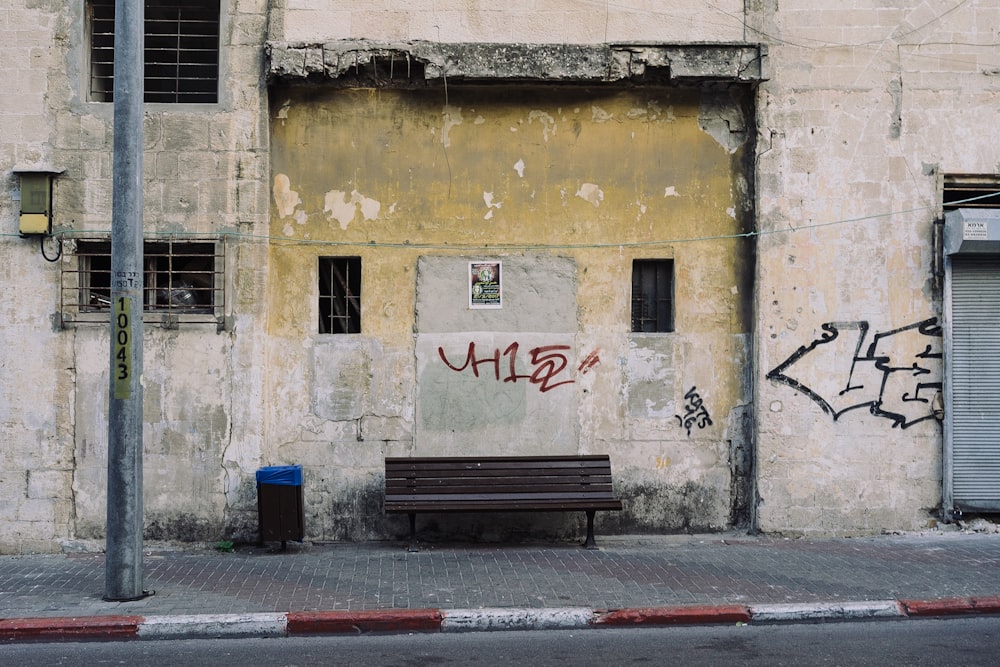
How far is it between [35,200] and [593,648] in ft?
23.4

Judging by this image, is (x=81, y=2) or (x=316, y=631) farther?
(x=81, y=2)

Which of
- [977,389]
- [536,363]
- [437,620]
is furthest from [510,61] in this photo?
[977,389]

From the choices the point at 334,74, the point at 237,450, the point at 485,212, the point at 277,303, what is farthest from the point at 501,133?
the point at 237,450

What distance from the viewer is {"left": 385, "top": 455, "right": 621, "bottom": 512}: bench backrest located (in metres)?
9.52

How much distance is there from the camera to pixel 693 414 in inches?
402

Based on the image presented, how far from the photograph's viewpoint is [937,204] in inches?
398

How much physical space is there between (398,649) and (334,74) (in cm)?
597

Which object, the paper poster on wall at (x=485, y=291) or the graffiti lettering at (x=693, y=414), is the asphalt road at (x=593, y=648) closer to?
the graffiti lettering at (x=693, y=414)

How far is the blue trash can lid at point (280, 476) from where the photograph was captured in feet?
30.8

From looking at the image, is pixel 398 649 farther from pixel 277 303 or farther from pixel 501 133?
pixel 501 133

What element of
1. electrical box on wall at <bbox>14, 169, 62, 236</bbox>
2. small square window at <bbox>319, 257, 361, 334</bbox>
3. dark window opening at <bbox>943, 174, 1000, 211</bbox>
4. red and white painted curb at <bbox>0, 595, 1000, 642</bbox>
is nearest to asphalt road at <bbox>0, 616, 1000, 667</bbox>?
red and white painted curb at <bbox>0, 595, 1000, 642</bbox>

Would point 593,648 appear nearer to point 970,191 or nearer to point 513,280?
point 513,280

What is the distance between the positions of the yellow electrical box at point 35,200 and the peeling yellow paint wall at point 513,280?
2.28 m

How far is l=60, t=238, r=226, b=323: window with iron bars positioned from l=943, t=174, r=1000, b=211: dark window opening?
26.1 ft
